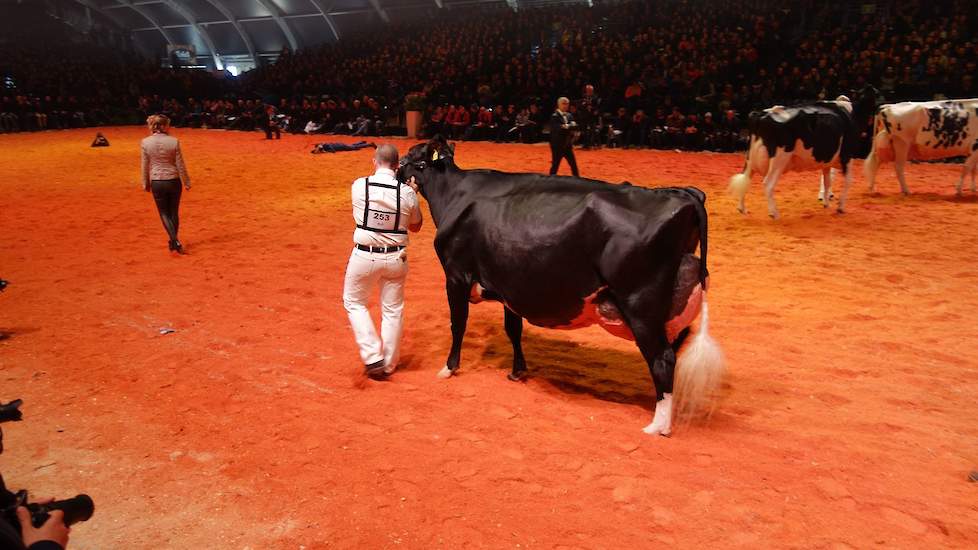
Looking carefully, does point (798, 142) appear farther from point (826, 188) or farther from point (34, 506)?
point (34, 506)

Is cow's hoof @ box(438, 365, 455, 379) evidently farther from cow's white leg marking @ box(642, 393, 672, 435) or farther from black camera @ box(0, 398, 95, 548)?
black camera @ box(0, 398, 95, 548)

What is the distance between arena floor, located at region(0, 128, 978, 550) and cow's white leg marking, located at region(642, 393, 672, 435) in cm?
19

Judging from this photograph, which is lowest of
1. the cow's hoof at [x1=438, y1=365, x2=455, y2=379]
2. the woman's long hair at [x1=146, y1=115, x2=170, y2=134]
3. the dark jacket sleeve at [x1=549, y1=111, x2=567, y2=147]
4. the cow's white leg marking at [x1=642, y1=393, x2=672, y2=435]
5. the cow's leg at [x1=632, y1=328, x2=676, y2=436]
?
the cow's hoof at [x1=438, y1=365, x2=455, y2=379]

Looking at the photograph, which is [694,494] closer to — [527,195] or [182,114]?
[527,195]

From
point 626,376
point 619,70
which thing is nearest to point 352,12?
point 619,70

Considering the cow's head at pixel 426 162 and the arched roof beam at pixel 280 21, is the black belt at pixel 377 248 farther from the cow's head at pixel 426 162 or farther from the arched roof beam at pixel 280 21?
the arched roof beam at pixel 280 21

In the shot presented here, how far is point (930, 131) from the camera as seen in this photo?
1130cm

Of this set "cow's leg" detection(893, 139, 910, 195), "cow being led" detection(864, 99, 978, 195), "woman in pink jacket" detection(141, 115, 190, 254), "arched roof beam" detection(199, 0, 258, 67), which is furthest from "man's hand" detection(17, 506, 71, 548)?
"arched roof beam" detection(199, 0, 258, 67)

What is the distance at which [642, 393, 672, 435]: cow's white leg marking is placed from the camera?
13.9 feet

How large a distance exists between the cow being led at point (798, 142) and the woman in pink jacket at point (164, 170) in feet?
26.5

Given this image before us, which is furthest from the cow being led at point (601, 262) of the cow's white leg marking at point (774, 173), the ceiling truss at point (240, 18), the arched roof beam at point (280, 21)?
the arched roof beam at point (280, 21)

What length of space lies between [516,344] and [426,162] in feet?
5.27

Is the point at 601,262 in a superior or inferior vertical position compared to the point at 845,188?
superior

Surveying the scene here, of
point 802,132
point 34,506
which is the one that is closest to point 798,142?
point 802,132
